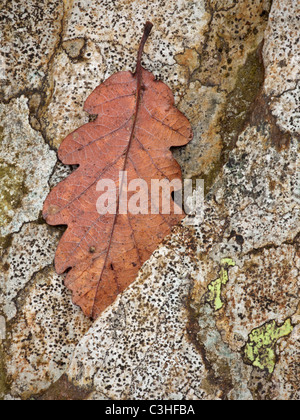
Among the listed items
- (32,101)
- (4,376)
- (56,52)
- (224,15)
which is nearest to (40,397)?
(4,376)

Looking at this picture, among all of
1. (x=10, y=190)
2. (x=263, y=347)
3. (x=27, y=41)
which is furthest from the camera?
(x=27, y=41)

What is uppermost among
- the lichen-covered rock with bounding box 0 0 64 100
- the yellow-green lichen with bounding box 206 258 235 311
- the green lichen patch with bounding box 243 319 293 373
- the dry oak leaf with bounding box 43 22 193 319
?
the lichen-covered rock with bounding box 0 0 64 100

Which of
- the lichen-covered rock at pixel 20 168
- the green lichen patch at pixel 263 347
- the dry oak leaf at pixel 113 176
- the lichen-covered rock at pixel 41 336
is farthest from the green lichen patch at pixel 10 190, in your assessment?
the green lichen patch at pixel 263 347

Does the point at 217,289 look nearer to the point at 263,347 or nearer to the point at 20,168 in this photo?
the point at 263,347

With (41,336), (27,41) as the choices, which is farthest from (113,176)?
(27,41)

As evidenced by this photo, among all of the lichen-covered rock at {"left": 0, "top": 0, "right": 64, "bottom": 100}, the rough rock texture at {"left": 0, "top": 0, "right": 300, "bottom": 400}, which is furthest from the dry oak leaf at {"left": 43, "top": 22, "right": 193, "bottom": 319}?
the lichen-covered rock at {"left": 0, "top": 0, "right": 64, "bottom": 100}

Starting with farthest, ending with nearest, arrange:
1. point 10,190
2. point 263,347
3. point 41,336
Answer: point 10,190 < point 41,336 < point 263,347

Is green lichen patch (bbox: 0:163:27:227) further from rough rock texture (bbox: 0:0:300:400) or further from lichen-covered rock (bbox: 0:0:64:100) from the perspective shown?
lichen-covered rock (bbox: 0:0:64:100)

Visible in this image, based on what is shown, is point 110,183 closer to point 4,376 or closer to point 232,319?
point 232,319
